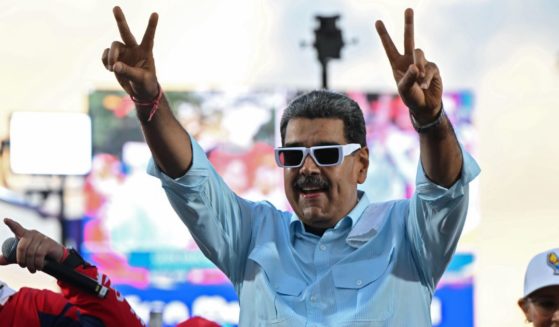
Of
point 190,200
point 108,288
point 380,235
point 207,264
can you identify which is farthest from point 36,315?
point 207,264

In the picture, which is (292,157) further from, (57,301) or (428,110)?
(57,301)

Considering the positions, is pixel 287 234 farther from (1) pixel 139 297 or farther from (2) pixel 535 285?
(1) pixel 139 297

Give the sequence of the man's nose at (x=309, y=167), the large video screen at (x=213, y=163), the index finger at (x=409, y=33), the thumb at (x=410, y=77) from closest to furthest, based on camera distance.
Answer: the thumb at (x=410, y=77)
the index finger at (x=409, y=33)
the man's nose at (x=309, y=167)
the large video screen at (x=213, y=163)

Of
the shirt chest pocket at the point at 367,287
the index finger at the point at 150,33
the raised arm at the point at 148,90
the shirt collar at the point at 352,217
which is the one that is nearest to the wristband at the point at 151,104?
the raised arm at the point at 148,90

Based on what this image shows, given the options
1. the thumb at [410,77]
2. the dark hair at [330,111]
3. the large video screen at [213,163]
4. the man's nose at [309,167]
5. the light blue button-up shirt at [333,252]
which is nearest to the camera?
the thumb at [410,77]

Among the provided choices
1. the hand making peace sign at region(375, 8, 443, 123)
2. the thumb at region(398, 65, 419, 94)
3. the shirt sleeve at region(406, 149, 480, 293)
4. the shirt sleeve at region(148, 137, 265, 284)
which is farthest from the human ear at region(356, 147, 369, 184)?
the thumb at region(398, 65, 419, 94)

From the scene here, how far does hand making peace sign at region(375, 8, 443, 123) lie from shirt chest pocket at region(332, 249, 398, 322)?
1.78 ft

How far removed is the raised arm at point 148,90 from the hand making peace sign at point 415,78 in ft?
2.38

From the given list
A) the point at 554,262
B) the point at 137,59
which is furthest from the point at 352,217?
the point at 137,59

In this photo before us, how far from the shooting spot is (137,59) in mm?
4207

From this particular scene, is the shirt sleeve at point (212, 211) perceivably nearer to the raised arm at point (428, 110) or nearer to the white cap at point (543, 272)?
the raised arm at point (428, 110)

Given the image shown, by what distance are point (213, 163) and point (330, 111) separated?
21569 mm

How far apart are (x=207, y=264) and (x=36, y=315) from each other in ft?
68.3

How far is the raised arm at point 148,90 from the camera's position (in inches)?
164
